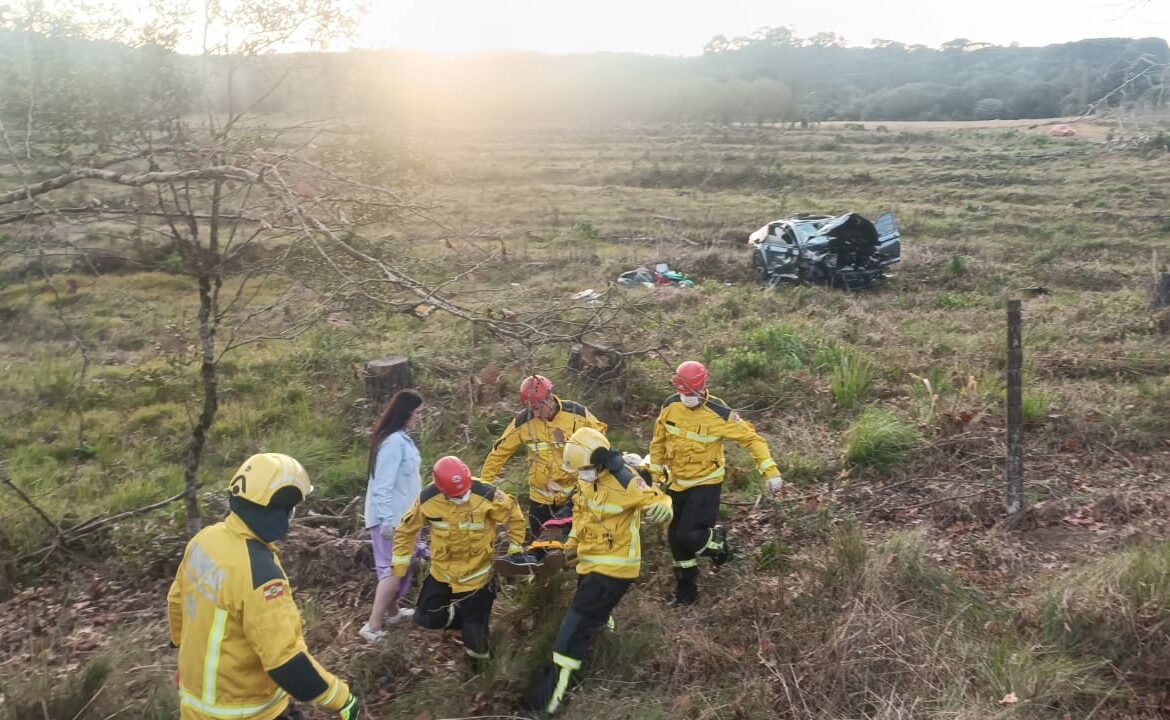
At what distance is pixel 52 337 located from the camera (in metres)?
12.5

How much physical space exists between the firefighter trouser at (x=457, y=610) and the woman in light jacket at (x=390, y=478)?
28 cm

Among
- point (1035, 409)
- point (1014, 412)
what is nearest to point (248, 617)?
point (1014, 412)

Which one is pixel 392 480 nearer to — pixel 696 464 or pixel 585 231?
pixel 696 464

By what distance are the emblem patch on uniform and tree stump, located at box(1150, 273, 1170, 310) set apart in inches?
467

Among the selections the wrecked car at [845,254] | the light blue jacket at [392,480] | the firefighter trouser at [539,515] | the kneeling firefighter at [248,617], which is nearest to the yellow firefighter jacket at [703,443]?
the firefighter trouser at [539,515]

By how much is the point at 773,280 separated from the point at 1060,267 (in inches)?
204

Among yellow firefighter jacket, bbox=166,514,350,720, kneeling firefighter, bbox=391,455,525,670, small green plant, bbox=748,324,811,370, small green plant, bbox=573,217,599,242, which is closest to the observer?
yellow firefighter jacket, bbox=166,514,350,720

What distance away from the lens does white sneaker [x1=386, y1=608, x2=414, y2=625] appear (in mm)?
5039

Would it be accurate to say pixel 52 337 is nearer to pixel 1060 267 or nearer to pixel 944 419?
pixel 944 419

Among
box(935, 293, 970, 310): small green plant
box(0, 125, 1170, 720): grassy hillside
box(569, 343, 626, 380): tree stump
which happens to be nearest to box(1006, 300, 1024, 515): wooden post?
box(0, 125, 1170, 720): grassy hillside

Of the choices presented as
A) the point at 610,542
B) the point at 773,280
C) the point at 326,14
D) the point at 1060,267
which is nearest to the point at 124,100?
the point at 326,14

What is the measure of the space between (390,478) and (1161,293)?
35.6 feet

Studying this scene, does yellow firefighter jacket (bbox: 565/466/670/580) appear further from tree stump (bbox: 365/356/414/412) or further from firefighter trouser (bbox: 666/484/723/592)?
tree stump (bbox: 365/356/414/412)

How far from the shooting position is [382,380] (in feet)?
27.6
